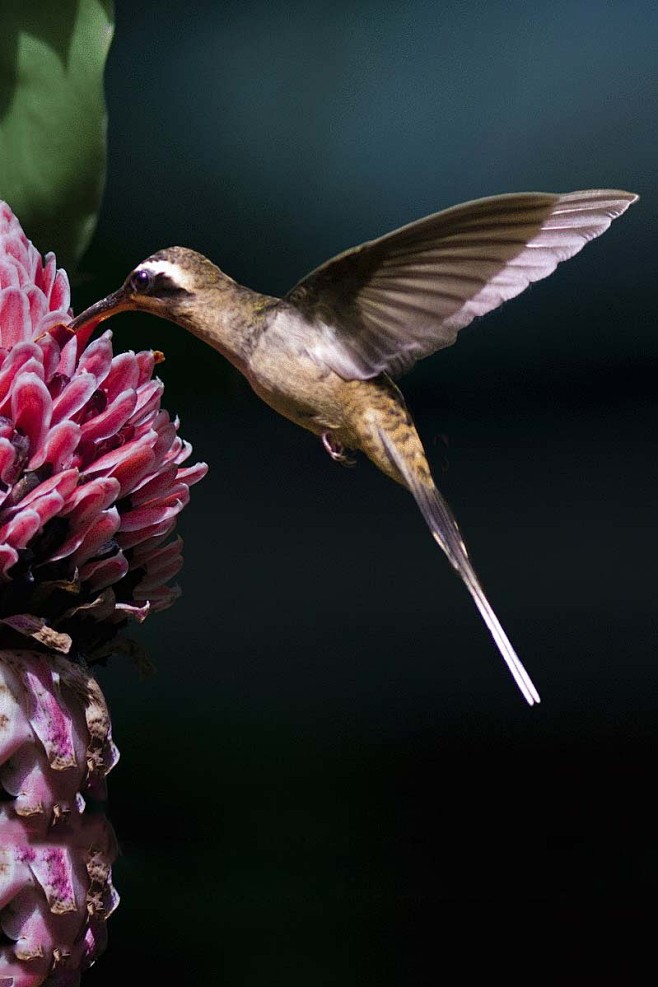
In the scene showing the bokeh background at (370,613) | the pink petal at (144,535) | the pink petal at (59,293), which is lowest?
the bokeh background at (370,613)

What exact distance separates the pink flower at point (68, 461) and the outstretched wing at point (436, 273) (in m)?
0.06

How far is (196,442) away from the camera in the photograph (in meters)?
0.66

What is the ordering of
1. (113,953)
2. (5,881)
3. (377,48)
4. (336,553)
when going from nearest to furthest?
(5,881) < (113,953) < (377,48) < (336,553)

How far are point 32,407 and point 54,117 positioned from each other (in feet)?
0.38

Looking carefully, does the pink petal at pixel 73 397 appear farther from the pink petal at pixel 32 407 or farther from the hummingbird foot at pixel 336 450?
the hummingbird foot at pixel 336 450

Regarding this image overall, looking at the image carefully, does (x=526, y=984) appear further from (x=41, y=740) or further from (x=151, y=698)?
(x=41, y=740)

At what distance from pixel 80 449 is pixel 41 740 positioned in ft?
0.19

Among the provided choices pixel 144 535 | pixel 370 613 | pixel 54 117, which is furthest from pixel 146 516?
pixel 370 613

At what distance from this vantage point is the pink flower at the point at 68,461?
20 centimetres

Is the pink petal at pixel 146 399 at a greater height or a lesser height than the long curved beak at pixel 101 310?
lesser

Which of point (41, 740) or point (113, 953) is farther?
point (113, 953)

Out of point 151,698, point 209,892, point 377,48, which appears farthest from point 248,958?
point 377,48

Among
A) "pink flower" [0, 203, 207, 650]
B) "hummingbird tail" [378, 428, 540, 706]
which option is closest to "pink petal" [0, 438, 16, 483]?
"pink flower" [0, 203, 207, 650]

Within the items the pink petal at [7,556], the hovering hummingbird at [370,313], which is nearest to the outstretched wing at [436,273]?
the hovering hummingbird at [370,313]
